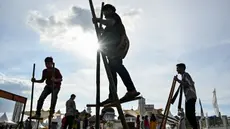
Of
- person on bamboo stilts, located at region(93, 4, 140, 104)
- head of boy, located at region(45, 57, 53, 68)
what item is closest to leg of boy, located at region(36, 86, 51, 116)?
head of boy, located at region(45, 57, 53, 68)

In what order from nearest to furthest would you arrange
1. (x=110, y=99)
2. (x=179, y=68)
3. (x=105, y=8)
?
1. (x=110, y=99)
2. (x=105, y=8)
3. (x=179, y=68)

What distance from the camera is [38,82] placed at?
7480 mm

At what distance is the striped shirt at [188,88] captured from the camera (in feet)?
21.9

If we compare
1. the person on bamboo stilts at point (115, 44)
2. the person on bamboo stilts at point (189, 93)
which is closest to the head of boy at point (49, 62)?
the person on bamboo stilts at point (115, 44)

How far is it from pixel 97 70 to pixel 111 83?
0.64m

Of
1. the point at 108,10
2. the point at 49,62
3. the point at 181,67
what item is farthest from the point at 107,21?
the point at 49,62

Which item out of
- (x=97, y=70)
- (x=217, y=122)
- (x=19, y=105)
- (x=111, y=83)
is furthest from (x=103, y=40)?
(x=217, y=122)

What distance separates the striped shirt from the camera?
6.67m

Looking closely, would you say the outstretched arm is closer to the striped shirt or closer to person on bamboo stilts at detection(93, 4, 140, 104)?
person on bamboo stilts at detection(93, 4, 140, 104)

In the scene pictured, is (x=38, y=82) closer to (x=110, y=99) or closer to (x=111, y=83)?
(x=110, y=99)

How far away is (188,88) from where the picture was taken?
22.3 ft

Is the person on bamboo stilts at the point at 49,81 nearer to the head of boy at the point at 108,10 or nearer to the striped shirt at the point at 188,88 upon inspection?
the head of boy at the point at 108,10

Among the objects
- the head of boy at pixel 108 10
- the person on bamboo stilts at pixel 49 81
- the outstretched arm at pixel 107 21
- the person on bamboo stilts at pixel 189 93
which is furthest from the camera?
the person on bamboo stilts at pixel 49 81

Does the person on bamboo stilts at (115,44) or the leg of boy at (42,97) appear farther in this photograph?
the leg of boy at (42,97)
